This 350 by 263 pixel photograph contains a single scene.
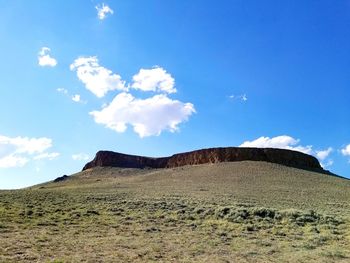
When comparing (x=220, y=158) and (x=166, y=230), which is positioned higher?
(x=220, y=158)

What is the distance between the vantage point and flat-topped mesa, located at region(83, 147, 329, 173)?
75812 mm

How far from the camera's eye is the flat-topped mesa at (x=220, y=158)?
75.8 metres

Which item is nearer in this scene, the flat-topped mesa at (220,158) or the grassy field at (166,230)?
the grassy field at (166,230)

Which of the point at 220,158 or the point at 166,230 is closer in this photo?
the point at 166,230

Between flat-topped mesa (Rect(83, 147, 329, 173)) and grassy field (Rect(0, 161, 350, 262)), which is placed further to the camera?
flat-topped mesa (Rect(83, 147, 329, 173))

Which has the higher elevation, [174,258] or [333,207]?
[333,207]

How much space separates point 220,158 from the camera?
7800cm

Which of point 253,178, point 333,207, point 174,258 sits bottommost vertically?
point 174,258

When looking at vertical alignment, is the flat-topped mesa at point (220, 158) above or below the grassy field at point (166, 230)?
above

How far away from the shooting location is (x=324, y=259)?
1631 centimetres

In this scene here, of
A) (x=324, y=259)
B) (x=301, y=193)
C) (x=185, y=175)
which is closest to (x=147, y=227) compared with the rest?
(x=324, y=259)

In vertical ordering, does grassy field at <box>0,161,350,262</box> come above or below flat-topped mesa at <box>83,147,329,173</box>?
below

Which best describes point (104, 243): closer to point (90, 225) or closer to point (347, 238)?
point (90, 225)

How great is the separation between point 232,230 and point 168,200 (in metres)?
10.8
